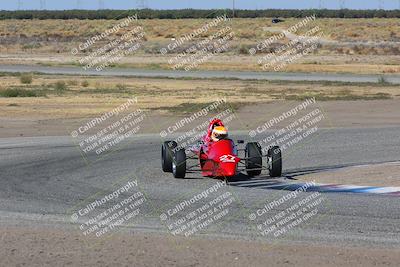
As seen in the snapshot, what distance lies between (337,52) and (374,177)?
69.0m

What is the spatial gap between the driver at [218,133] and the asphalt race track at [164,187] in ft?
2.74

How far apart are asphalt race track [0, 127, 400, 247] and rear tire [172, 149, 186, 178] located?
18 cm

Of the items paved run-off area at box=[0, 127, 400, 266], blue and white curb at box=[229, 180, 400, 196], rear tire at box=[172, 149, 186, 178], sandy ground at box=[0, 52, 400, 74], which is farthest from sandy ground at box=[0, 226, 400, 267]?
sandy ground at box=[0, 52, 400, 74]

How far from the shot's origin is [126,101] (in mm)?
40250

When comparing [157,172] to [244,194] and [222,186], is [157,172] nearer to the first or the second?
[222,186]

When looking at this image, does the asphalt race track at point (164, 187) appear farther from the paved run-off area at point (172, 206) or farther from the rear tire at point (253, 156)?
the rear tire at point (253, 156)

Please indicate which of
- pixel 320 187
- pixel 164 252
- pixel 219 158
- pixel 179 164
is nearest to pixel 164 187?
pixel 179 164

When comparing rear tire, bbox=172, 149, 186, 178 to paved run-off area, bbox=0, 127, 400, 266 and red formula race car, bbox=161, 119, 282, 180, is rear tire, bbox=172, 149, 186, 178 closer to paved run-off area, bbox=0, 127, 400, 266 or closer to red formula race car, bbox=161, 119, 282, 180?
red formula race car, bbox=161, 119, 282, 180

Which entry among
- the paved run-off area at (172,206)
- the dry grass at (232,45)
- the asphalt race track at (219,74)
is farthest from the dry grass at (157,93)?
the dry grass at (232,45)

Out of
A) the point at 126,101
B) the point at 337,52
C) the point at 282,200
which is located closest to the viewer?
the point at 282,200

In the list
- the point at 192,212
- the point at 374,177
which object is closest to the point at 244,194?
the point at 192,212

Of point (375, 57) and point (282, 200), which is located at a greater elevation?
point (282, 200)

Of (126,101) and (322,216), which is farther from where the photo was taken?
(126,101)

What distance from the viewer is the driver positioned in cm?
1845
